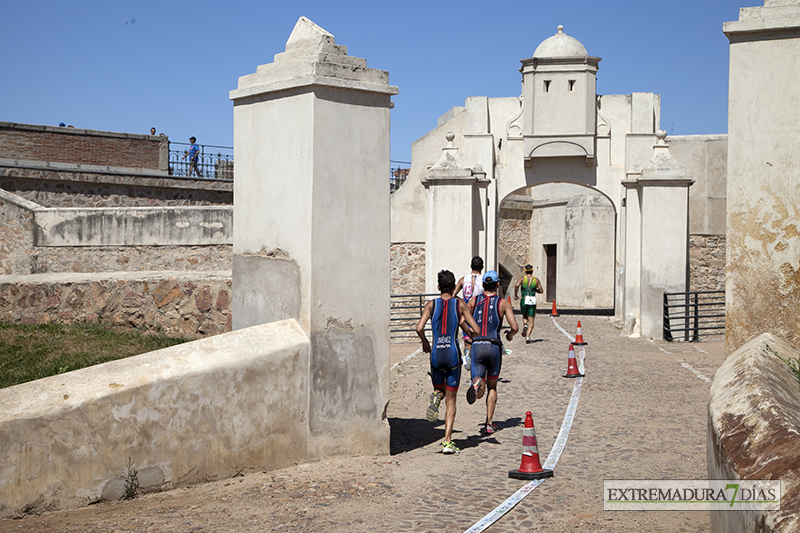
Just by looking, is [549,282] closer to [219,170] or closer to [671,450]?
[219,170]

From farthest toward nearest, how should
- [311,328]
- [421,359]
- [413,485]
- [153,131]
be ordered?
[153,131]
[421,359]
[311,328]
[413,485]

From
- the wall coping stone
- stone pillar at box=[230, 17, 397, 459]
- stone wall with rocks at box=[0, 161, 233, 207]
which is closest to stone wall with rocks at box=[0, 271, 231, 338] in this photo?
the wall coping stone

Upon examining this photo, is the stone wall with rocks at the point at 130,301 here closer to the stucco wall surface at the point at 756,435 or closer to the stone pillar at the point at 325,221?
the stone pillar at the point at 325,221

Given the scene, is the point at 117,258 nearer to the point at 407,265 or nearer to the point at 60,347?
the point at 60,347

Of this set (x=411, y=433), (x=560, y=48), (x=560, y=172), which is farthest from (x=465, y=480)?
(x=560, y=48)

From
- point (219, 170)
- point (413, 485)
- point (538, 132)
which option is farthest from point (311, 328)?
point (219, 170)

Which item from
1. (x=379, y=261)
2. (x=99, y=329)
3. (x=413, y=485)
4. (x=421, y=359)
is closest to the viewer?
(x=413, y=485)

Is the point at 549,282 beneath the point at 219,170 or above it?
beneath

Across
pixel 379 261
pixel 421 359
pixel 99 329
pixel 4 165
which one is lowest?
pixel 421 359

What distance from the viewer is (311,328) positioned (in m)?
6.68

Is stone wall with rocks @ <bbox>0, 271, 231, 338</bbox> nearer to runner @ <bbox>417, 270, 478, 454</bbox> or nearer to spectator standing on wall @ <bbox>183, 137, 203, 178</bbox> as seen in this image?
runner @ <bbox>417, 270, 478, 454</bbox>

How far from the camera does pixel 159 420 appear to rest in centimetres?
554

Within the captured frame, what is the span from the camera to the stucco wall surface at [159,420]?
4.96 m

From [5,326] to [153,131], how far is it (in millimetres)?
20263
